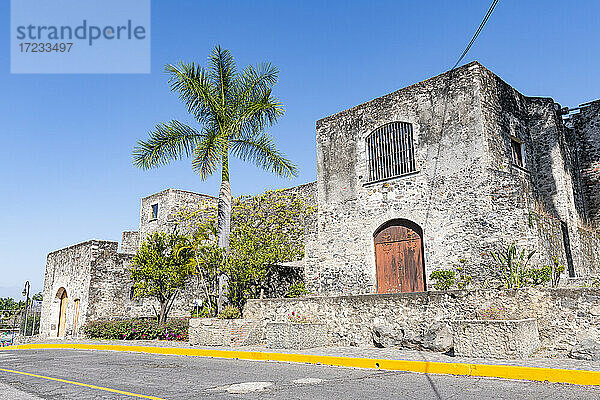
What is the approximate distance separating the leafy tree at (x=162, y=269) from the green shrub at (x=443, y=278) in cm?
915

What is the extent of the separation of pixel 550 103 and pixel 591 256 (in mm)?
5322

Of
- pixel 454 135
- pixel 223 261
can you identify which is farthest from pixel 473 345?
pixel 223 261

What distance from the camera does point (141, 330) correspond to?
59.2 feet

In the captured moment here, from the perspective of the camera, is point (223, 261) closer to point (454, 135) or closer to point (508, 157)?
point (454, 135)

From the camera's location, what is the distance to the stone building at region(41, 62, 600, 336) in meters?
13.6

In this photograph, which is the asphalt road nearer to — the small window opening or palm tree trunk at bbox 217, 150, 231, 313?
palm tree trunk at bbox 217, 150, 231, 313

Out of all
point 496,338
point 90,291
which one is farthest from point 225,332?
point 90,291

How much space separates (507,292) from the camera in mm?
10297

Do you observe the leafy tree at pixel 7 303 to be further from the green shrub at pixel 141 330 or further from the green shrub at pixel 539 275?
the green shrub at pixel 539 275

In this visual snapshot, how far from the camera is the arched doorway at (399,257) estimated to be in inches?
576

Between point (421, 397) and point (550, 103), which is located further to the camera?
point (550, 103)

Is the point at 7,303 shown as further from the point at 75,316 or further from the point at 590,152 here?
the point at 590,152

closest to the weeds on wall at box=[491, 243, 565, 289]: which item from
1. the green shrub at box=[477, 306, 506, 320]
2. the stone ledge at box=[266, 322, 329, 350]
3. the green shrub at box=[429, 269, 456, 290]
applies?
the green shrub at box=[429, 269, 456, 290]

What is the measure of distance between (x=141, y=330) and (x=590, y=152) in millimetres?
17566
